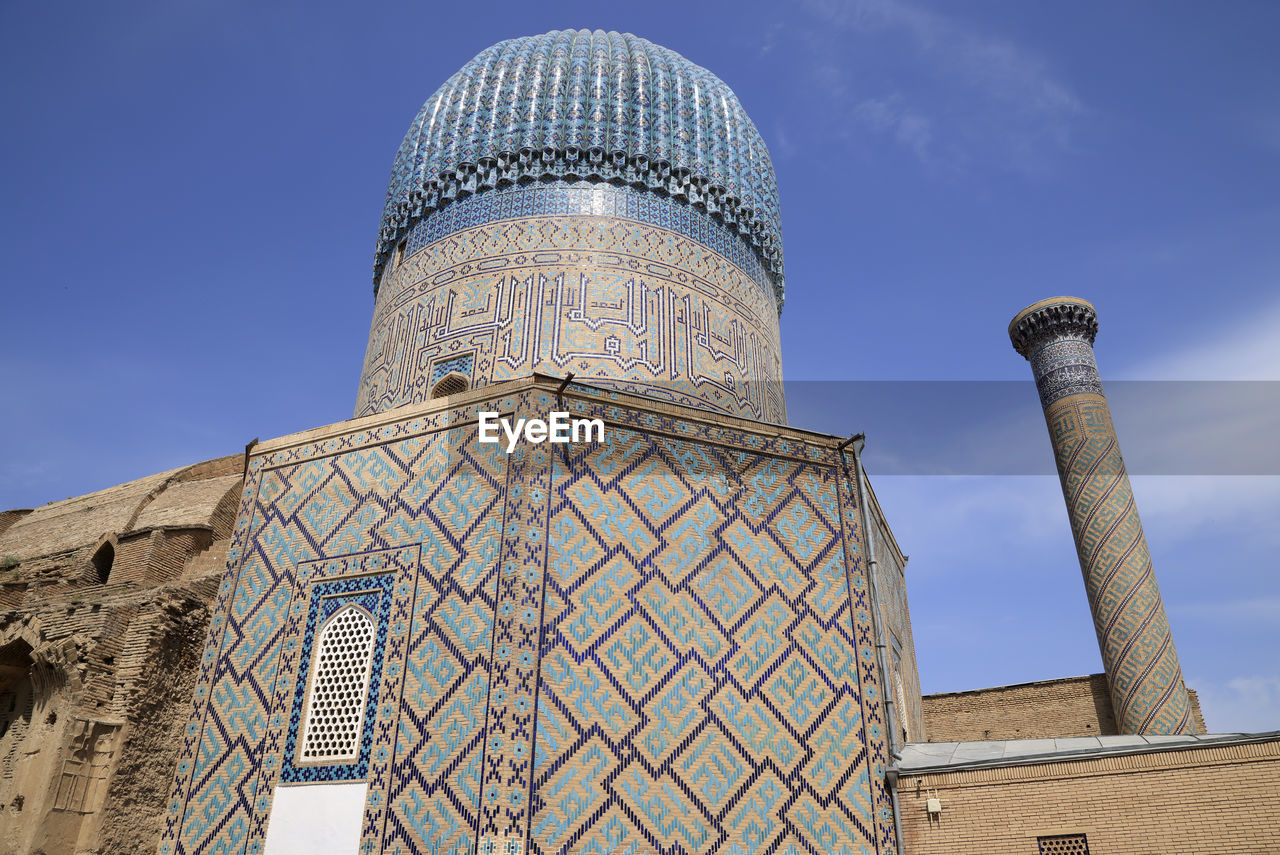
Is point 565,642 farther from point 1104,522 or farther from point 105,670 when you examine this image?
point 1104,522

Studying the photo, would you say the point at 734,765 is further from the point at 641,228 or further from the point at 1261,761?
the point at 641,228

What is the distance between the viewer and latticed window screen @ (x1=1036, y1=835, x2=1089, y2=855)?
5.20 meters

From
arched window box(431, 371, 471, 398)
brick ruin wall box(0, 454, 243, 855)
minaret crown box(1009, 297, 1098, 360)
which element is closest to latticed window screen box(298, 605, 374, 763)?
brick ruin wall box(0, 454, 243, 855)

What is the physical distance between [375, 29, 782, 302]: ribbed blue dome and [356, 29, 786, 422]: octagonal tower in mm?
17

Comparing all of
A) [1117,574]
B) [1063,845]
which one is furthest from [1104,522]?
[1063,845]

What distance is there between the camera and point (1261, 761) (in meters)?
4.92

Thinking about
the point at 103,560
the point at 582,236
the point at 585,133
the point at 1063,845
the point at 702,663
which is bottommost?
the point at 1063,845

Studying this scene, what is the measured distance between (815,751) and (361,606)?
2891 mm

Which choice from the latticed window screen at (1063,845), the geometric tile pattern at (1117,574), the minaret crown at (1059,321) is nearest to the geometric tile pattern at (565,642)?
the latticed window screen at (1063,845)

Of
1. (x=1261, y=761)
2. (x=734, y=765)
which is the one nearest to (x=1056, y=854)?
(x=1261, y=761)

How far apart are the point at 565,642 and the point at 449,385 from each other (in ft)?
9.68

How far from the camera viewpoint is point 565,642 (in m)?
5.31

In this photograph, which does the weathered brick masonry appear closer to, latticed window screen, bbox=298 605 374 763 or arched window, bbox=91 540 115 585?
latticed window screen, bbox=298 605 374 763

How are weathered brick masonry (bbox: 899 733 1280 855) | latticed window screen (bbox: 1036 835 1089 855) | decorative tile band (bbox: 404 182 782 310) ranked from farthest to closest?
1. decorative tile band (bbox: 404 182 782 310)
2. latticed window screen (bbox: 1036 835 1089 855)
3. weathered brick masonry (bbox: 899 733 1280 855)
